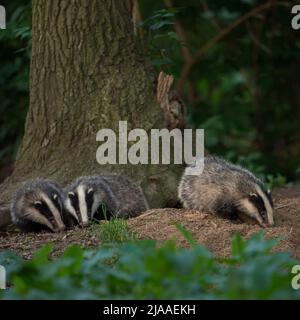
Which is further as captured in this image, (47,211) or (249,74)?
(249,74)

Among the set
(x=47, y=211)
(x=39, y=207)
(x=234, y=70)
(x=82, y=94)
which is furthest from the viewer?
(x=234, y=70)

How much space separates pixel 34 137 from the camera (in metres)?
8.07

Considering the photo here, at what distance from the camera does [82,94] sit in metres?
7.90

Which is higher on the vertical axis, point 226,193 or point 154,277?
point 226,193

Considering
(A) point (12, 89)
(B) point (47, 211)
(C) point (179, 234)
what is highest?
(A) point (12, 89)

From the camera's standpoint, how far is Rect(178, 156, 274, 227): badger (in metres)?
7.01

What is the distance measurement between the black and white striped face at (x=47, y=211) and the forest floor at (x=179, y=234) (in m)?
0.20

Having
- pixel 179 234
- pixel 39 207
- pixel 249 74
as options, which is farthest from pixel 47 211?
pixel 249 74

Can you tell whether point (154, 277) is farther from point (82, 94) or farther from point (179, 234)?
point (82, 94)

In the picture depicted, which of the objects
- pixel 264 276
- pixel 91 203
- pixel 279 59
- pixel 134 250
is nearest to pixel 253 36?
pixel 279 59

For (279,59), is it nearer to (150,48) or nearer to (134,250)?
(150,48)

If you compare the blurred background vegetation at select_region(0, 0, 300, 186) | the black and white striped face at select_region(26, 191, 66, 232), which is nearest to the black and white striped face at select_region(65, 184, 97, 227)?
the black and white striped face at select_region(26, 191, 66, 232)

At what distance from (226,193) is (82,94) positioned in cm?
174

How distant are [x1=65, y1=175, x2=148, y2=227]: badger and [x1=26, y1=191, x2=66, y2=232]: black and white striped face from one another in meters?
0.10
